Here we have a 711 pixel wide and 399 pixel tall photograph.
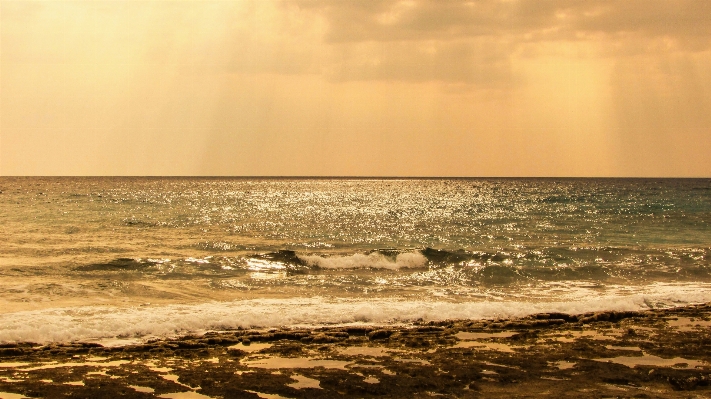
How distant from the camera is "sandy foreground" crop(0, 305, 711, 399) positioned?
1112cm

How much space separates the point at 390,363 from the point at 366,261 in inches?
793

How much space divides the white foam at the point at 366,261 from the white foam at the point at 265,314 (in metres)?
9.69

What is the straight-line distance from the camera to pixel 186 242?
135 feet

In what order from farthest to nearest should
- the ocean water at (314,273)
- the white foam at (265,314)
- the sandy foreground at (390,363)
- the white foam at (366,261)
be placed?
the white foam at (366,261)
the ocean water at (314,273)
the white foam at (265,314)
the sandy foreground at (390,363)

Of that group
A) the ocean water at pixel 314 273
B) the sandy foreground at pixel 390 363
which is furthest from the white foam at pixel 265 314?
the sandy foreground at pixel 390 363

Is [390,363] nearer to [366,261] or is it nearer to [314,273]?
[314,273]

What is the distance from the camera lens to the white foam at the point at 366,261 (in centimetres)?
3222

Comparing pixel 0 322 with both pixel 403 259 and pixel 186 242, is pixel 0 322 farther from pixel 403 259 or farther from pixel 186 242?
pixel 186 242

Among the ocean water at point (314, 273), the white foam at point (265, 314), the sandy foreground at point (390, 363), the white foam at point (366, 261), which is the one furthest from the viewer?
the white foam at point (366, 261)

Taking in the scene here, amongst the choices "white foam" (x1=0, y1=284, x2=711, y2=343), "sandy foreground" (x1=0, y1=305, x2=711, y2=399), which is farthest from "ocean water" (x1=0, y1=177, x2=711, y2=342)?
"sandy foreground" (x1=0, y1=305, x2=711, y2=399)

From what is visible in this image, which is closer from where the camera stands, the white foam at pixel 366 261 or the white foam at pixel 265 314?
the white foam at pixel 265 314

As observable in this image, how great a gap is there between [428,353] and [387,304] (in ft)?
23.5

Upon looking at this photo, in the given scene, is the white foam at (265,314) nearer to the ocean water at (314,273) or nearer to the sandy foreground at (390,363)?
the ocean water at (314,273)

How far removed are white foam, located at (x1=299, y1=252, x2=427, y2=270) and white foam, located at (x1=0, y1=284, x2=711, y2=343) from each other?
9690 millimetres
